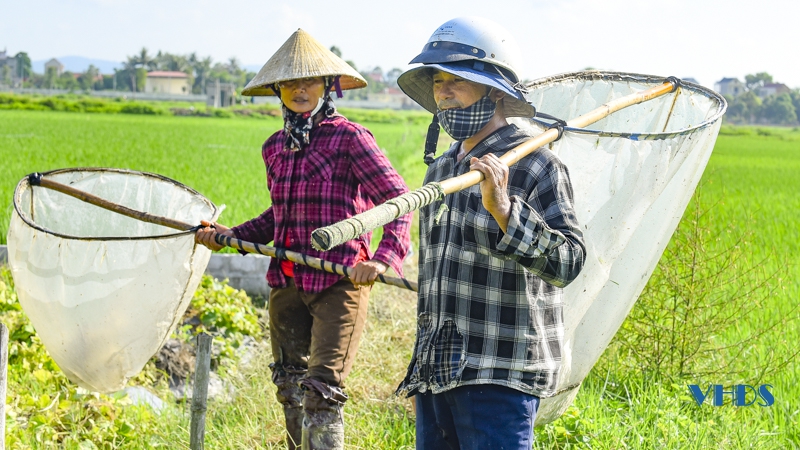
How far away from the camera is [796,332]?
422 centimetres

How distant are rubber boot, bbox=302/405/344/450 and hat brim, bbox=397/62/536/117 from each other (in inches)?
40.4

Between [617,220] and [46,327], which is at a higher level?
[617,220]

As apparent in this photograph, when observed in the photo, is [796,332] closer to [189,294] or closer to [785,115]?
[189,294]

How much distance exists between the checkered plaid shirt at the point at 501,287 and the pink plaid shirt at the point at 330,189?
63 centimetres

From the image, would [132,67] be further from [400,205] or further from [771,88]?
[400,205]

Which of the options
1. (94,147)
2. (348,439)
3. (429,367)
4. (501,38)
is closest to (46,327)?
(348,439)

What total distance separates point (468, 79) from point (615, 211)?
0.77m

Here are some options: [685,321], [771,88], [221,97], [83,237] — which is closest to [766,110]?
[771,88]

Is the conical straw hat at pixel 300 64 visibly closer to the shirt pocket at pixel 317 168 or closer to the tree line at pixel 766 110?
the shirt pocket at pixel 317 168

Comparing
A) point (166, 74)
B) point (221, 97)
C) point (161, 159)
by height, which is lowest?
point (221, 97)

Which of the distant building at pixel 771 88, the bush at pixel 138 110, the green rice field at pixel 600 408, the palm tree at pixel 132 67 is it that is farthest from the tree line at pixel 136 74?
the green rice field at pixel 600 408

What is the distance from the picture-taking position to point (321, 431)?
2510mm

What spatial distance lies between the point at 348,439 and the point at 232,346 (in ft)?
5.37

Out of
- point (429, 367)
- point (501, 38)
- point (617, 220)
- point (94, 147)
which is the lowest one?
point (94, 147)
